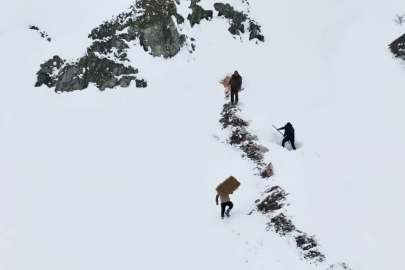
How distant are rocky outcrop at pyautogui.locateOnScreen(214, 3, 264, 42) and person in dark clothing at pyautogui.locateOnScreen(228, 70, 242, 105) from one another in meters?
7.95

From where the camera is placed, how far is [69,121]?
2328 centimetres

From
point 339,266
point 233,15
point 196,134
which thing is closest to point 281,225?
point 339,266

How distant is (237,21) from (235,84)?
909 centimetres

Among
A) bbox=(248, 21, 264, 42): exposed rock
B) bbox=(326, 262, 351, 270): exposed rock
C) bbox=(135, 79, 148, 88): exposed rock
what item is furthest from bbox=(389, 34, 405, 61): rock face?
bbox=(326, 262, 351, 270): exposed rock

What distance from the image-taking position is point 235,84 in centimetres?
2284

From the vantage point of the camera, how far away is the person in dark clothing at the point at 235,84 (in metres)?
22.7

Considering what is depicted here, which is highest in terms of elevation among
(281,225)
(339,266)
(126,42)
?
(126,42)

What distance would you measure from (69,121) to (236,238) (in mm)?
13409

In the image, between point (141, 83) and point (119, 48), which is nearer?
point (141, 83)

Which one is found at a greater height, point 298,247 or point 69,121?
point 69,121

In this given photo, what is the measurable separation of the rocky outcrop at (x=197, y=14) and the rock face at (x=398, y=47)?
42.0 feet

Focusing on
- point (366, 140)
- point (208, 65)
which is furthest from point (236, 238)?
point (208, 65)

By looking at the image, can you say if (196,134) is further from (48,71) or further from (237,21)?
(237,21)

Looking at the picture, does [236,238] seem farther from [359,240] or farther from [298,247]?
[359,240]
